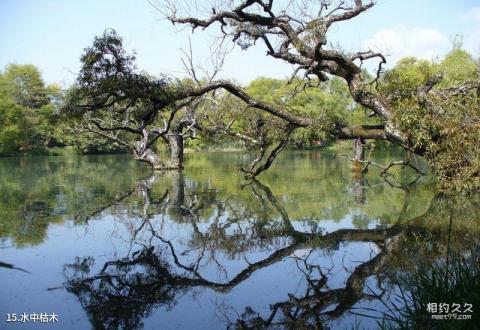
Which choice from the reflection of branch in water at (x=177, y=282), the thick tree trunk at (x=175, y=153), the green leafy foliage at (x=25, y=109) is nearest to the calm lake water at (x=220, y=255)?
the reflection of branch in water at (x=177, y=282)

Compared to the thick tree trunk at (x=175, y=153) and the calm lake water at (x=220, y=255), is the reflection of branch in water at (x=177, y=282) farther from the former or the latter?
the thick tree trunk at (x=175, y=153)

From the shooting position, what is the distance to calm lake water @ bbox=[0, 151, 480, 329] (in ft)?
20.2

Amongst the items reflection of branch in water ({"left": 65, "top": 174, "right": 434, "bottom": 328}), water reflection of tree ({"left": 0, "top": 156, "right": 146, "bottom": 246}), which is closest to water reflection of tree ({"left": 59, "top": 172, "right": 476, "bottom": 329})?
reflection of branch in water ({"left": 65, "top": 174, "right": 434, "bottom": 328})

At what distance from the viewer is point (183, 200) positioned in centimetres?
1630

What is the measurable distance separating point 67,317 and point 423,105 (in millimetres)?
11500

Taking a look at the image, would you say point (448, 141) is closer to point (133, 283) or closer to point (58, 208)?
point (133, 283)

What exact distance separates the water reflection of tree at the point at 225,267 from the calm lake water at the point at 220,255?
25mm

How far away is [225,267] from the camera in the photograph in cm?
816

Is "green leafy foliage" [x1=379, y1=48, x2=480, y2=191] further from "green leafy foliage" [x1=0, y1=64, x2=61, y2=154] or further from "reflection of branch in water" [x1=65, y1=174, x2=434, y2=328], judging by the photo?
"green leafy foliage" [x1=0, y1=64, x2=61, y2=154]

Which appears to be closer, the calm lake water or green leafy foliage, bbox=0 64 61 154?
the calm lake water

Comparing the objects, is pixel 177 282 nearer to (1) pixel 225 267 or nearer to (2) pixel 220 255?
(1) pixel 225 267

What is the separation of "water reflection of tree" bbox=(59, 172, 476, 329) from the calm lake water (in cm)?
2

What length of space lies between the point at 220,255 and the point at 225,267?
846 millimetres

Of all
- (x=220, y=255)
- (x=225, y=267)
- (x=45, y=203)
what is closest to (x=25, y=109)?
(x=45, y=203)
